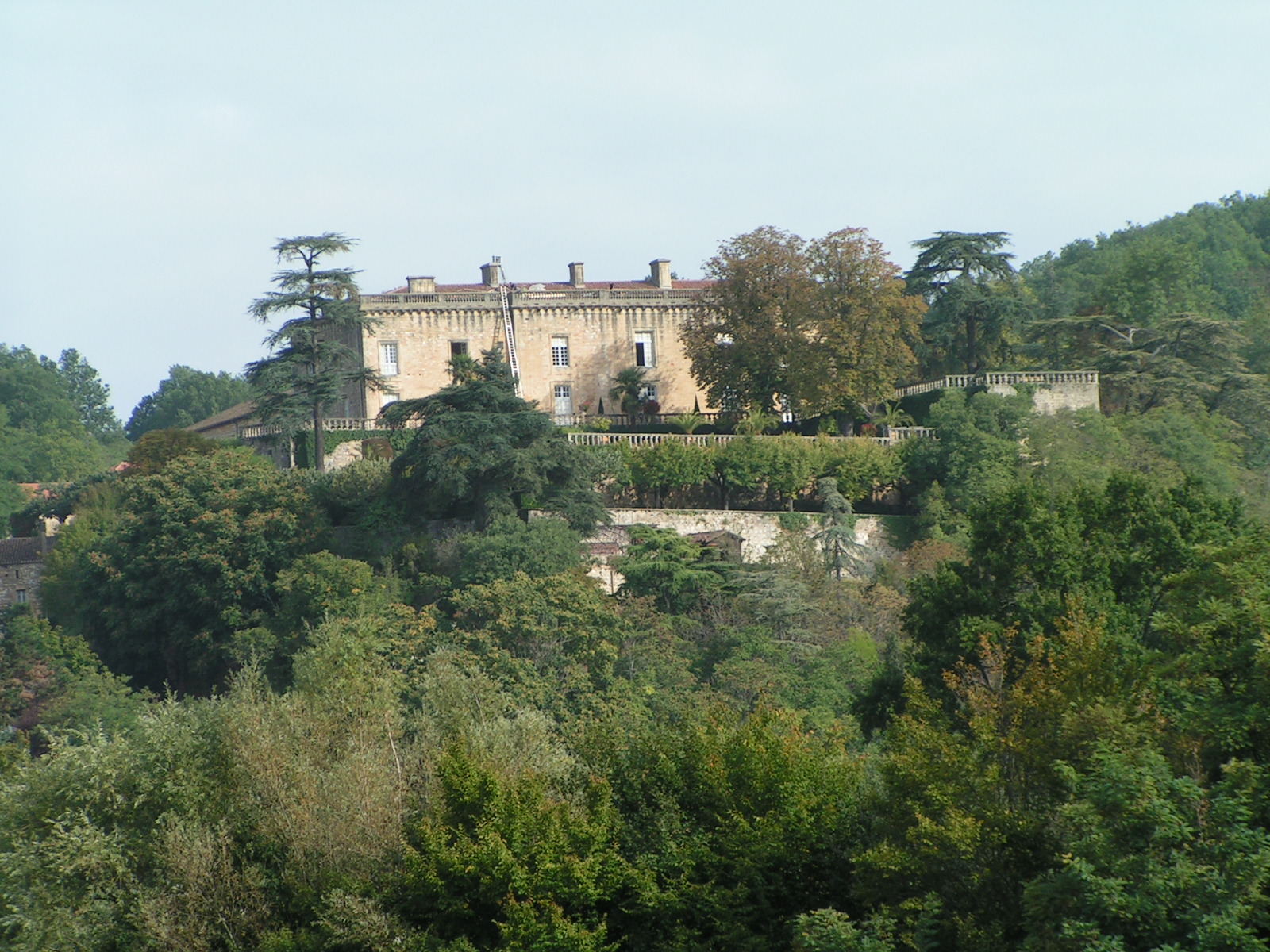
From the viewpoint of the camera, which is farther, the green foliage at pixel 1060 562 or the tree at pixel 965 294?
the tree at pixel 965 294

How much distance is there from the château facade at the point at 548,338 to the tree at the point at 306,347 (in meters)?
3.96

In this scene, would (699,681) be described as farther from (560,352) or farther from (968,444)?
(560,352)

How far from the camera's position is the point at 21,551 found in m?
50.9

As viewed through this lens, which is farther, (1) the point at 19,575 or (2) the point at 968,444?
(1) the point at 19,575

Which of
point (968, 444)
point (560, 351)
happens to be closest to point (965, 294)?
point (968, 444)

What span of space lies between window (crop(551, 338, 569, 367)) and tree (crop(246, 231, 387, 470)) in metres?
7.13

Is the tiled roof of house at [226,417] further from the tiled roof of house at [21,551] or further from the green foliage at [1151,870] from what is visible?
the green foliage at [1151,870]

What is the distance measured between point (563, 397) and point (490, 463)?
1235cm

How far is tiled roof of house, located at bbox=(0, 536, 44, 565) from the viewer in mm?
50438

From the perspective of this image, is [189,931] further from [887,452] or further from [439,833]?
[887,452]

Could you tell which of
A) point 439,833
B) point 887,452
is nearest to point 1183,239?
point 887,452

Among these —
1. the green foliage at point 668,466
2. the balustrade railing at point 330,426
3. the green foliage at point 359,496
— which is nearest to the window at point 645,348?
the balustrade railing at point 330,426

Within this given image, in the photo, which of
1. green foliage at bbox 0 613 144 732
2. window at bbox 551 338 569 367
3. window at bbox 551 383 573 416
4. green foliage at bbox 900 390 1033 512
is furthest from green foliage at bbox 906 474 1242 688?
window at bbox 551 338 569 367

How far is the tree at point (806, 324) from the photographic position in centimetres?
4266
